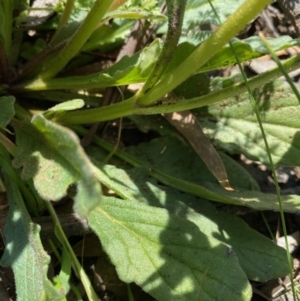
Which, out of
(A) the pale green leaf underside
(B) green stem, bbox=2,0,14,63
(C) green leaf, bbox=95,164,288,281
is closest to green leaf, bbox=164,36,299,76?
(A) the pale green leaf underside

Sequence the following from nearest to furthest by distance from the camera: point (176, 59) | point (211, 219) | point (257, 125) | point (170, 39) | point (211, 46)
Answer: point (211, 46) → point (170, 39) → point (176, 59) → point (211, 219) → point (257, 125)

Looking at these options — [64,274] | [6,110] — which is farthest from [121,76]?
[64,274]

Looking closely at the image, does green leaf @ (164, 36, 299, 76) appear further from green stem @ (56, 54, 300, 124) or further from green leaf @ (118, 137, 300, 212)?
green leaf @ (118, 137, 300, 212)

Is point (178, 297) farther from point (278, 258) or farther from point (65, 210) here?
point (65, 210)

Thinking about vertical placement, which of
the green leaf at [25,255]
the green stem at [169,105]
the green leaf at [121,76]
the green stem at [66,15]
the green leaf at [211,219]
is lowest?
the green leaf at [211,219]

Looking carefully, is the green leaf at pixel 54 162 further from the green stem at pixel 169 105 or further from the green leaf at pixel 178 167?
the green leaf at pixel 178 167

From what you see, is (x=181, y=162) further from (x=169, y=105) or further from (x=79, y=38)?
(x=79, y=38)

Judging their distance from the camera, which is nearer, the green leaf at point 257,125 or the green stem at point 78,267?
the green stem at point 78,267

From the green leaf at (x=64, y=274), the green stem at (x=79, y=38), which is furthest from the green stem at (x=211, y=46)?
the green leaf at (x=64, y=274)
